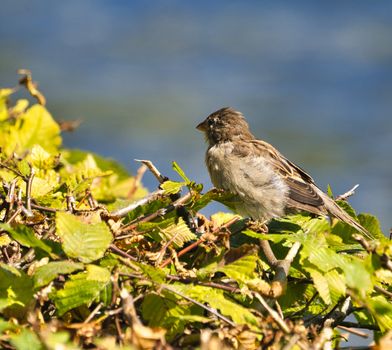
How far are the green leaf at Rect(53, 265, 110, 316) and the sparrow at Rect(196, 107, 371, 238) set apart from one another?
1854 mm

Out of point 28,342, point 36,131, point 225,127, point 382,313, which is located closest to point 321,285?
point 382,313

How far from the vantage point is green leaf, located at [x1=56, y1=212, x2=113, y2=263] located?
139cm

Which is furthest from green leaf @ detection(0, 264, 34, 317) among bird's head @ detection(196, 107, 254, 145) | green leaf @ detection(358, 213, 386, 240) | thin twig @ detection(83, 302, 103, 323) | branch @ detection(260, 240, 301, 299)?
bird's head @ detection(196, 107, 254, 145)

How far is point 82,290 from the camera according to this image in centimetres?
136

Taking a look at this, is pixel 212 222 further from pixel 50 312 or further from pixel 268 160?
pixel 268 160

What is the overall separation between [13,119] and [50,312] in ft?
4.17

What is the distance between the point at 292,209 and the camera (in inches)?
137

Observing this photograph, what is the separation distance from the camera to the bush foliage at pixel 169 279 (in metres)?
1.33

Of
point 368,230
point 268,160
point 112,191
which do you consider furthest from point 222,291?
point 268,160

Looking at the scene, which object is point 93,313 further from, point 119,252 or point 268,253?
point 268,253

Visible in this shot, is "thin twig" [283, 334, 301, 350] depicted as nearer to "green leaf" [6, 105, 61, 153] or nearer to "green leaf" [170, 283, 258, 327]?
"green leaf" [170, 283, 258, 327]

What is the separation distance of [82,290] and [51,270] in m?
0.07

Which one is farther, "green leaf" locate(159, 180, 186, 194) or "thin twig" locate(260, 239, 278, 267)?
"green leaf" locate(159, 180, 186, 194)

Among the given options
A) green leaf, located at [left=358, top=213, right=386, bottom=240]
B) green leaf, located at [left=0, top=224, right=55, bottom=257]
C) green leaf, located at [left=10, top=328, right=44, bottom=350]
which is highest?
green leaf, located at [left=358, top=213, right=386, bottom=240]
